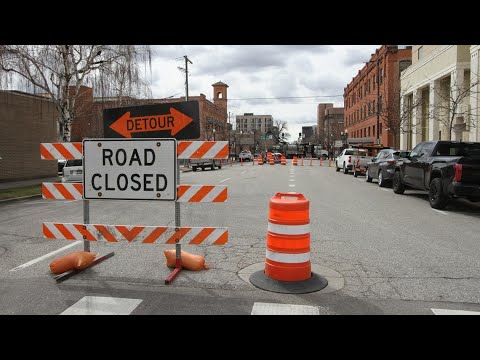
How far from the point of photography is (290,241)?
5.08 meters

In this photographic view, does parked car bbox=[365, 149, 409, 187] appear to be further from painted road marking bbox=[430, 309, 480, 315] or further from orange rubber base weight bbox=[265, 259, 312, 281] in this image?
painted road marking bbox=[430, 309, 480, 315]

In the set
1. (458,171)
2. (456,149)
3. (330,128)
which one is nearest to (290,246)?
(458,171)

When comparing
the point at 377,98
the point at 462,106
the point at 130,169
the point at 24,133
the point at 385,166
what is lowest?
the point at 385,166

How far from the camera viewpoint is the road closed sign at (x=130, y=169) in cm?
554

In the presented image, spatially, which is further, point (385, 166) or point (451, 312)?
point (385, 166)

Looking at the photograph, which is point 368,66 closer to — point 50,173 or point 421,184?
point 50,173

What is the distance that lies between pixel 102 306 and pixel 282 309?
186cm

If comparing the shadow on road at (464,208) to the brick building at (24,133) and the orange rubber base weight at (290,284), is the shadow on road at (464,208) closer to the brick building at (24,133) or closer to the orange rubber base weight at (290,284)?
the orange rubber base weight at (290,284)

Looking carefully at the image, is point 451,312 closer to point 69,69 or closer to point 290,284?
point 290,284

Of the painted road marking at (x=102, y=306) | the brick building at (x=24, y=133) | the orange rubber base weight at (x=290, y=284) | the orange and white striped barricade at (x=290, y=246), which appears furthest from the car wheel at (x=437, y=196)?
the brick building at (x=24, y=133)

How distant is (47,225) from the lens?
585 centimetres

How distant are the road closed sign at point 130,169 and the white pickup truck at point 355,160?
22.0 meters

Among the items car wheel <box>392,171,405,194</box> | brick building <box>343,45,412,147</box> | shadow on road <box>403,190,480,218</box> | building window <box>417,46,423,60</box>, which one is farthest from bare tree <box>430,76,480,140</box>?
shadow on road <box>403,190,480,218</box>

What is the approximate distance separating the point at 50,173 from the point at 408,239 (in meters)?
24.7
